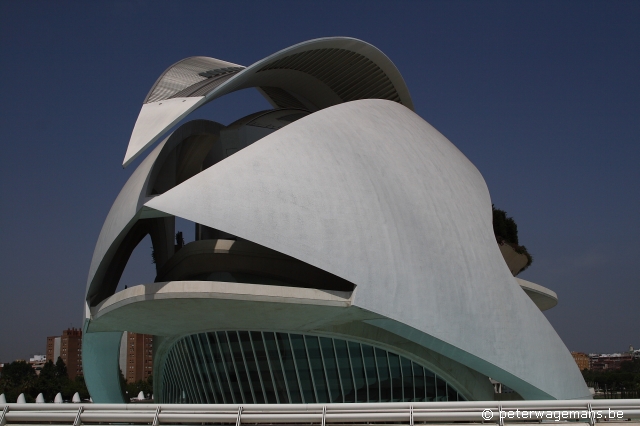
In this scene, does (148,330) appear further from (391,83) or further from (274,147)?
(391,83)

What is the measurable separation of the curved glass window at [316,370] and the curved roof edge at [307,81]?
24.3ft

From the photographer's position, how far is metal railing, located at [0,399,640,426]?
10656 millimetres

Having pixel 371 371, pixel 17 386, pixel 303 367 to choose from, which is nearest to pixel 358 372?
pixel 371 371

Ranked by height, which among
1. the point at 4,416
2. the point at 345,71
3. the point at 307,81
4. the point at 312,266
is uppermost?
the point at 345,71

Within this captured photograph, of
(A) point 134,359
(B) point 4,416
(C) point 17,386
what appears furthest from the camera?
(A) point 134,359

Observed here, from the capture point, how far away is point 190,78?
22.6m

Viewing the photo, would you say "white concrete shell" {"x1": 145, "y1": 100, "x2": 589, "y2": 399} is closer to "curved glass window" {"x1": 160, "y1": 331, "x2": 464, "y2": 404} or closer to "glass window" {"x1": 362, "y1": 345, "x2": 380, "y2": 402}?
"curved glass window" {"x1": 160, "y1": 331, "x2": 464, "y2": 404}

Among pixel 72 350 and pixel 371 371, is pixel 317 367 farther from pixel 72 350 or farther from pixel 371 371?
pixel 72 350

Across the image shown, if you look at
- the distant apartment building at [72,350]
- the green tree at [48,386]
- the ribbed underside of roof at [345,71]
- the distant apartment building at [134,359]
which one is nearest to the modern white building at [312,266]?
the ribbed underside of roof at [345,71]

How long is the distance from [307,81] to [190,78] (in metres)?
6.23

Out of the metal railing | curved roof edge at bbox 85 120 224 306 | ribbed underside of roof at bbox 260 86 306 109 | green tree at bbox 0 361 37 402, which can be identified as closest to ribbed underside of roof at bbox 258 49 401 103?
ribbed underside of roof at bbox 260 86 306 109

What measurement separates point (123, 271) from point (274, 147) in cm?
810

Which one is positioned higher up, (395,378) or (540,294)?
(540,294)

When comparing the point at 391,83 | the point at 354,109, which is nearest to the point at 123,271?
the point at 354,109
